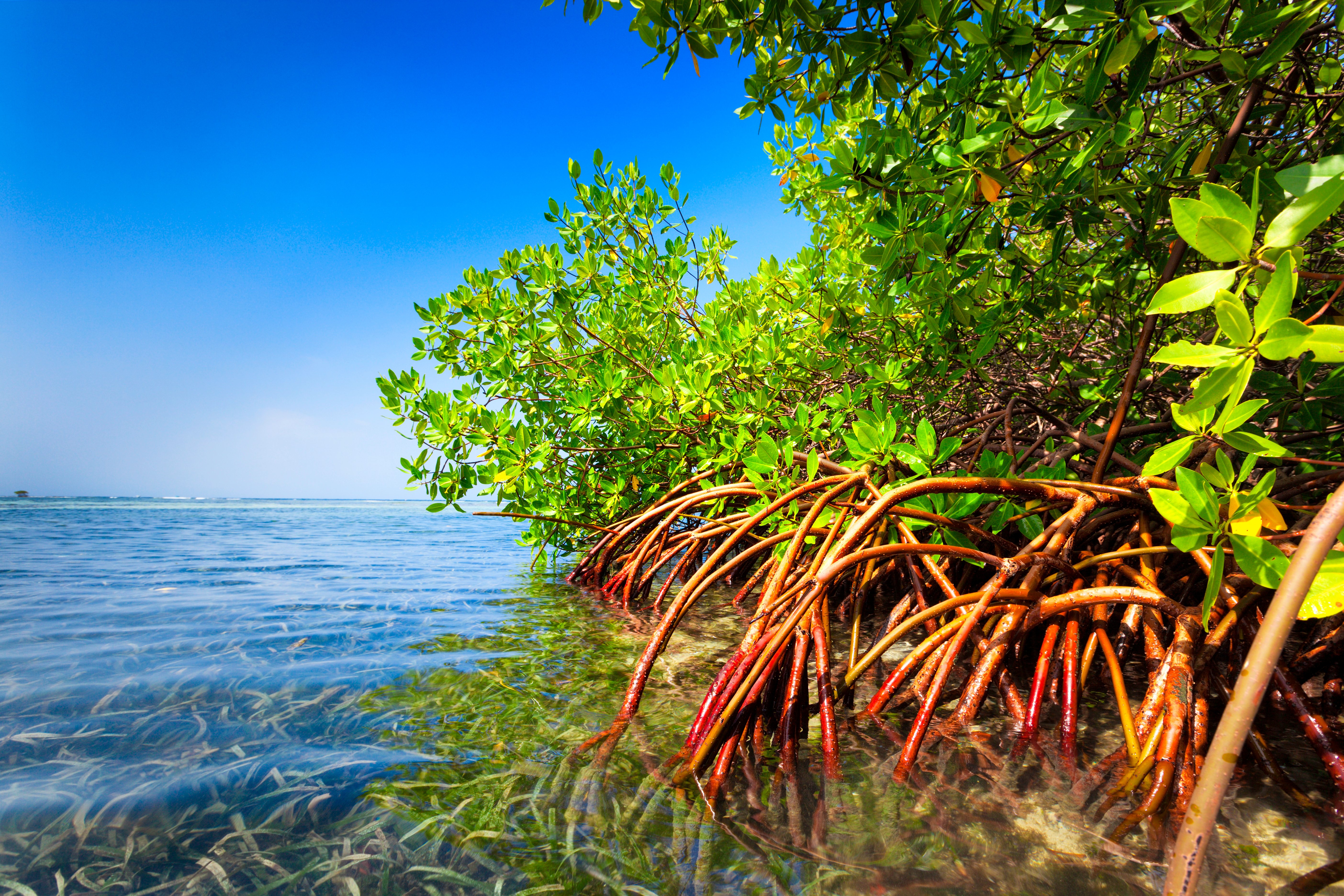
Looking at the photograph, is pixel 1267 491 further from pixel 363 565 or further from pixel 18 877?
pixel 363 565

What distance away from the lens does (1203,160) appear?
5.91 ft

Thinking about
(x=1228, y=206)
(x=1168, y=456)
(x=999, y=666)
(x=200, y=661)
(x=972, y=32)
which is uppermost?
(x=972, y=32)

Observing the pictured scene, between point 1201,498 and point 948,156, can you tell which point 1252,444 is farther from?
point 948,156

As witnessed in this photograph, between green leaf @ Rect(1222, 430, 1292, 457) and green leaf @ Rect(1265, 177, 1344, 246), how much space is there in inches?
12.4

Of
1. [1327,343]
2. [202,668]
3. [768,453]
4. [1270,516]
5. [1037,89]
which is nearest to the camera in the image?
[1327,343]

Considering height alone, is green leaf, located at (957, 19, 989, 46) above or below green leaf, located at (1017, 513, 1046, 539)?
above

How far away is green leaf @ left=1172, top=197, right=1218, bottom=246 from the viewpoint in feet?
2.70

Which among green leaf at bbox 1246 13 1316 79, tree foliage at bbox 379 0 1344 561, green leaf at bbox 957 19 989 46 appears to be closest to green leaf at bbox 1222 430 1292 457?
tree foliage at bbox 379 0 1344 561

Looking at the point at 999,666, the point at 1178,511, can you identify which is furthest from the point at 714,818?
the point at 1178,511

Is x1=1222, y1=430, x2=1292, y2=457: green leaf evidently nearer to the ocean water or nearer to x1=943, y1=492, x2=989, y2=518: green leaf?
x1=943, y1=492, x2=989, y2=518: green leaf

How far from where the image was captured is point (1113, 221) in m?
2.00

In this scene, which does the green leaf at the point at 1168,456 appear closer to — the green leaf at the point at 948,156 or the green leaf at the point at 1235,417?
the green leaf at the point at 1235,417

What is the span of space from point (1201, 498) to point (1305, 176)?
20.0 inches

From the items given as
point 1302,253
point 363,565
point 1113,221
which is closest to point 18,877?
point 1302,253
